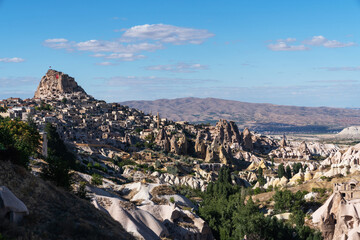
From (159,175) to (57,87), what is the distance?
104880 mm

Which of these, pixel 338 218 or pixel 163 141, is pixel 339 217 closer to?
pixel 338 218

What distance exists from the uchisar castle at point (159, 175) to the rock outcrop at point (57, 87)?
1.36ft

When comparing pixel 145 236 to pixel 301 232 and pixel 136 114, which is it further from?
pixel 136 114

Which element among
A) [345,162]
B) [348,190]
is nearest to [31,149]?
[348,190]

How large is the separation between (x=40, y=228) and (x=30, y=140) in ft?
101

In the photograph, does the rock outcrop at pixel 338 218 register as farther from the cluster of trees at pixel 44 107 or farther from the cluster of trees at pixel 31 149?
the cluster of trees at pixel 44 107

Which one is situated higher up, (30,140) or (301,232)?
(30,140)

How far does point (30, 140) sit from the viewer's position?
47.6 meters

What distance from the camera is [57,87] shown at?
16375cm

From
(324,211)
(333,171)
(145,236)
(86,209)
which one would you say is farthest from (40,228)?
(333,171)

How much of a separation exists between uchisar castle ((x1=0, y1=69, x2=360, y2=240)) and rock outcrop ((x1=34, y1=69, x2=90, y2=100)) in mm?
414

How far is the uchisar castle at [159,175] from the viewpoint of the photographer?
29.3m

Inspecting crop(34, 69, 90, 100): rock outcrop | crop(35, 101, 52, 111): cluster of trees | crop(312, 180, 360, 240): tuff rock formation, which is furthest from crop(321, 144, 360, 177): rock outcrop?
crop(34, 69, 90, 100): rock outcrop

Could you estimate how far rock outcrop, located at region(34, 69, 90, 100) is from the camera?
161 meters
